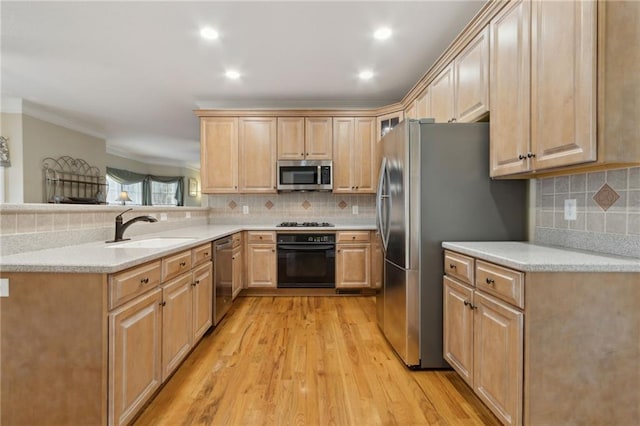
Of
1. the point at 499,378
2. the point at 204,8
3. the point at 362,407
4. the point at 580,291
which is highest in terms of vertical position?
the point at 204,8

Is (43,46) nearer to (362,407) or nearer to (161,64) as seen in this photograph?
(161,64)

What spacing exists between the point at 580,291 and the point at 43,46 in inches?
180

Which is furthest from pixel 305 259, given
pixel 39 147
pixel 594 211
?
pixel 39 147

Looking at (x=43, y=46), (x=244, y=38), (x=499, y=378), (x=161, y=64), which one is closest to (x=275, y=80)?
(x=244, y=38)

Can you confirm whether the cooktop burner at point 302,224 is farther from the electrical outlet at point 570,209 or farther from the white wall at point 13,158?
the white wall at point 13,158

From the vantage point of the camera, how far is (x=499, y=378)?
140 centimetres

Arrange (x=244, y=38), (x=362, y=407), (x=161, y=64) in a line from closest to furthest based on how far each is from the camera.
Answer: (x=362, y=407) → (x=244, y=38) → (x=161, y=64)

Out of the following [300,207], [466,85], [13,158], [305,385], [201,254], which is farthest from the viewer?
[13,158]

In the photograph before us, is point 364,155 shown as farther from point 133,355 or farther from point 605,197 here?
point 133,355

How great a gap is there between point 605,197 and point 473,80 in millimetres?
1109

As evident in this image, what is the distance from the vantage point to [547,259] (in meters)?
1.34

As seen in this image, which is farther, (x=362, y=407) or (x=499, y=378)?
(x=362, y=407)

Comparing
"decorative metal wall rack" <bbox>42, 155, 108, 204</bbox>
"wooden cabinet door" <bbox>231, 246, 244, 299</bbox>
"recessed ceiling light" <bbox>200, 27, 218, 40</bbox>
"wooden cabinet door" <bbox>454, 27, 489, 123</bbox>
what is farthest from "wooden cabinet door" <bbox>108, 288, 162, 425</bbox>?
"decorative metal wall rack" <bbox>42, 155, 108, 204</bbox>

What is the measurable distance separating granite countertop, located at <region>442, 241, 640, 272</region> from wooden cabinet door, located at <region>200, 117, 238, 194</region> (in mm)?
3035
